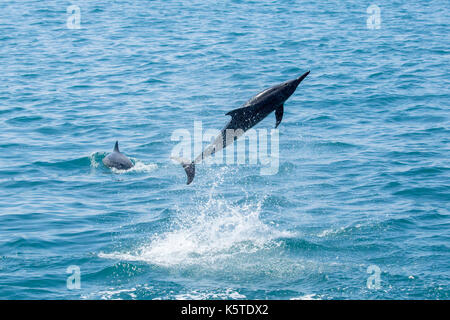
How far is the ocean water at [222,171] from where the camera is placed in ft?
51.2

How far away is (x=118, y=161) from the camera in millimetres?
22188

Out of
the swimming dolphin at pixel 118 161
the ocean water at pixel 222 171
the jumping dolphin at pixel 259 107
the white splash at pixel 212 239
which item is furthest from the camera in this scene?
the swimming dolphin at pixel 118 161

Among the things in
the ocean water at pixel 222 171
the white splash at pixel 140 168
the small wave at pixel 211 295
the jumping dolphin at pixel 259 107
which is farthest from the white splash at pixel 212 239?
the jumping dolphin at pixel 259 107

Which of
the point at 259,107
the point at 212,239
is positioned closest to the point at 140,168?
the point at 212,239

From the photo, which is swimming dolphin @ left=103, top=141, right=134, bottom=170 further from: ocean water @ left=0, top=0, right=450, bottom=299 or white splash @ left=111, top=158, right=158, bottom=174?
ocean water @ left=0, top=0, right=450, bottom=299

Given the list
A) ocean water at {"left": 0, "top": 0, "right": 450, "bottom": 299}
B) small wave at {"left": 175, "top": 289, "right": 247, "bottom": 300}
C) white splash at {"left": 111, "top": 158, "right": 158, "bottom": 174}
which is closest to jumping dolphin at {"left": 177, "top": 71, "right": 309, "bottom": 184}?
small wave at {"left": 175, "top": 289, "right": 247, "bottom": 300}

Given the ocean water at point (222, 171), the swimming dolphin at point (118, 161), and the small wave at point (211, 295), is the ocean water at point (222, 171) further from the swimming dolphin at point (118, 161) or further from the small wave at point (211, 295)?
the swimming dolphin at point (118, 161)

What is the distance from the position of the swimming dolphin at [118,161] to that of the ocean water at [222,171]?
0.26 m

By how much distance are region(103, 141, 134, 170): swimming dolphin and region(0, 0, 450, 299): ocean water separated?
264 mm

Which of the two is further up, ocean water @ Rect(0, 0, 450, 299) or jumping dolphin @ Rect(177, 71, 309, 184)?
jumping dolphin @ Rect(177, 71, 309, 184)

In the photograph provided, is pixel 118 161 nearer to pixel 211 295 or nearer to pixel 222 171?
pixel 222 171

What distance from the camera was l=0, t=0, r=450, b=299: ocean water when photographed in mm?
15617

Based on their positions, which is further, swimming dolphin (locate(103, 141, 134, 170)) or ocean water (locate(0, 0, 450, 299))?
swimming dolphin (locate(103, 141, 134, 170))

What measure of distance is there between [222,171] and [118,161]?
3416mm
